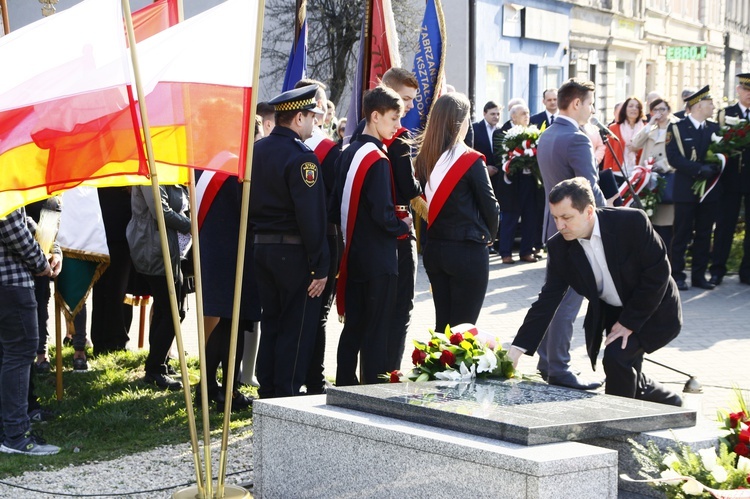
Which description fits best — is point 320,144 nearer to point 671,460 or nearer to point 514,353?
point 514,353

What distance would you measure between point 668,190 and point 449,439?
355 inches

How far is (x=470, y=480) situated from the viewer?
15.5 ft

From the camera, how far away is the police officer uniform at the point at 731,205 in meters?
13.1

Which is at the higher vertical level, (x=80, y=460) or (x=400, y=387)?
(x=400, y=387)

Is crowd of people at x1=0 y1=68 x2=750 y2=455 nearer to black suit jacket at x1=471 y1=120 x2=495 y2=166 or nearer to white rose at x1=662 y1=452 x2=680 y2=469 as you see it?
white rose at x1=662 y1=452 x2=680 y2=469

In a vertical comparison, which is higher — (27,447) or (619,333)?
(619,333)

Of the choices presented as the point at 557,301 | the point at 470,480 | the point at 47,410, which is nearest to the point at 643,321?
the point at 557,301

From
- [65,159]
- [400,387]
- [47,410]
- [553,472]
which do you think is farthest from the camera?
[47,410]

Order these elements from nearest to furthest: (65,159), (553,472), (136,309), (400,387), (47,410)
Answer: (553,472) < (65,159) < (400,387) < (47,410) < (136,309)

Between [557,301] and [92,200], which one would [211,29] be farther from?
[92,200]

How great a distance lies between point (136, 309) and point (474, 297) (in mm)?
5742

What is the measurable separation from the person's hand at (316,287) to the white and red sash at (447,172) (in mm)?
962

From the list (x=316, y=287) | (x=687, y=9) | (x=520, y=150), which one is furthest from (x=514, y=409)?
(x=687, y=9)

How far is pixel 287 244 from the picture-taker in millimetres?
7105
